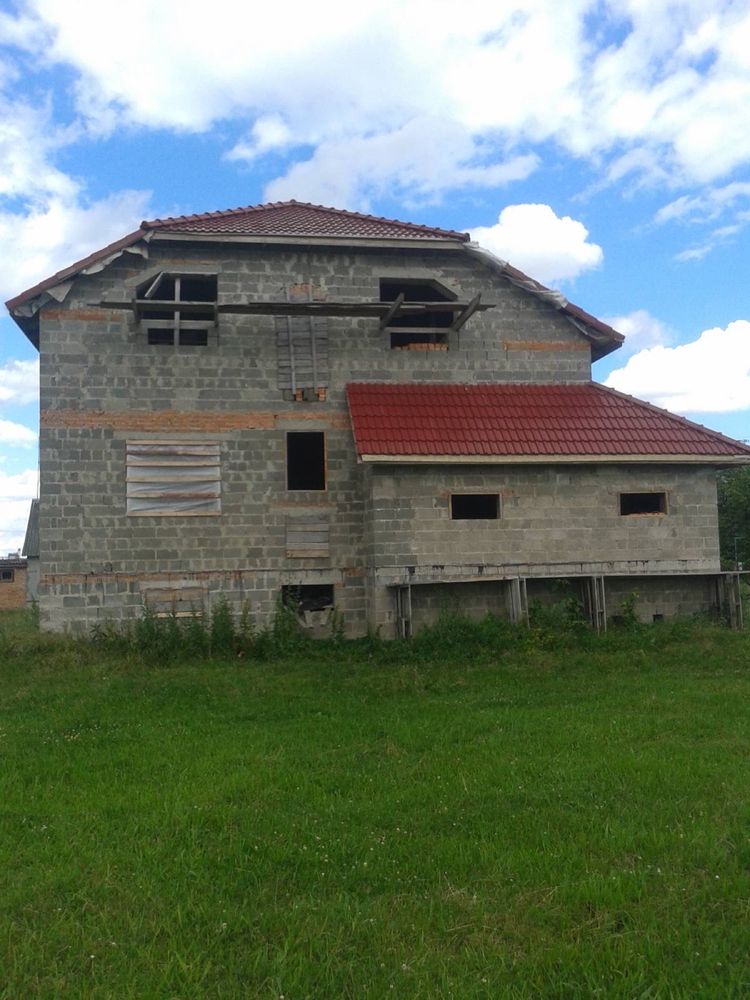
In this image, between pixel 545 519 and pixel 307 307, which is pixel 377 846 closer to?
pixel 545 519

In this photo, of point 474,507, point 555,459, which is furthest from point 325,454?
point 555,459

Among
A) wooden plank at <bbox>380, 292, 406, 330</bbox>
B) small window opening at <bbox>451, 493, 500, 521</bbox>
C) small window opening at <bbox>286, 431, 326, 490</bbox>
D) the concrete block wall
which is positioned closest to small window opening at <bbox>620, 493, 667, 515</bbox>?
the concrete block wall

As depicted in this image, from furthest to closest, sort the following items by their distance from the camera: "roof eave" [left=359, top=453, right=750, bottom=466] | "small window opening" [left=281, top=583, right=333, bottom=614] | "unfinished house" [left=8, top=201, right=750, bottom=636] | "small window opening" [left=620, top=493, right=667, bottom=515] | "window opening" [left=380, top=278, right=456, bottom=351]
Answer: "window opening" [left=380, top=278, right=456, bottom=351] → "small window opening" [left=620, top=493, right=667, bottom=515] → "small window opening" [left=281, top=583, right=333, bottom=614] → "unfinished house" [left=8, top=201, right=750, bottom=636] → "roof eave" [left=359, top=453, right=750, bottom=466]

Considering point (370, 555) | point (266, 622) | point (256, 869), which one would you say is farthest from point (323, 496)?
point (256, 869)

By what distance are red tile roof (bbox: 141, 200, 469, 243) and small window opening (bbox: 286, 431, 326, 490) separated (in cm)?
402

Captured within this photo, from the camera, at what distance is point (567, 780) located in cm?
680

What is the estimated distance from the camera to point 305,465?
17.0m

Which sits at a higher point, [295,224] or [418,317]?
[295,224]

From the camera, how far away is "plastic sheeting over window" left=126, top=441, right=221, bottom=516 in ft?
47.6

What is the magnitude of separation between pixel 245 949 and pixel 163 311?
498 inches

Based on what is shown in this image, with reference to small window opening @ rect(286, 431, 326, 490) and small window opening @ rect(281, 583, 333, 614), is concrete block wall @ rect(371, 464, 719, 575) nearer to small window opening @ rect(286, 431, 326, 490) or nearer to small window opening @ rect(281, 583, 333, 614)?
small window opening @ rect(281, 583, 333, 614)

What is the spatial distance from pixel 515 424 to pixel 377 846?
10274 millimetres

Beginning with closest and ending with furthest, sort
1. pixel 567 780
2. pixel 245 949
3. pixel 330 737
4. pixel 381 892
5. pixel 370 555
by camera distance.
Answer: pixel 245 949
pixel 381 892
pixel 567 780
pixel 330 737
pixel 370 555

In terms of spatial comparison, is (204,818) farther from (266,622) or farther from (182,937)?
(266,622)
